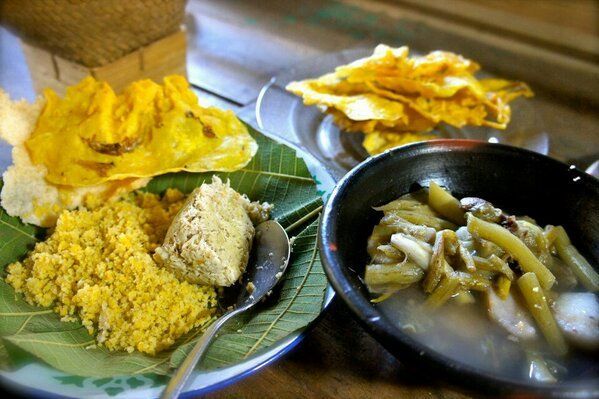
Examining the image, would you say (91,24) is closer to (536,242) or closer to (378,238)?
(378,238)

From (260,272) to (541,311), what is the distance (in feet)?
1.89

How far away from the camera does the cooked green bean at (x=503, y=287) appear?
0.96 meters

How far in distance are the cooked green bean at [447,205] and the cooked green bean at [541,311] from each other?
8.0 inches

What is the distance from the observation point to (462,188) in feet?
3.95

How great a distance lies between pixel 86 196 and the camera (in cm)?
131

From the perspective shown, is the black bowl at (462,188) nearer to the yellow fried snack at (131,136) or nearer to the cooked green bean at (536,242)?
the cooked green bean at (536,242)

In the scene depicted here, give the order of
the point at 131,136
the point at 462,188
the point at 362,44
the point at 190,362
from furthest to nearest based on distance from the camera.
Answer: the point at 362,44 → the point at 131,136 → the point at 462,188 → the point at 190,362

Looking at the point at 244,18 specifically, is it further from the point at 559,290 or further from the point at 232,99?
the point at 559,290

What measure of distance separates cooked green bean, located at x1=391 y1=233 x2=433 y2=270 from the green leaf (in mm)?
176

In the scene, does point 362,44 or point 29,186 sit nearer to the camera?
point 29,186

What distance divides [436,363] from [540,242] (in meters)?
0.44

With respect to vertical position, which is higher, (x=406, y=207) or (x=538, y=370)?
(x=406, y=207)

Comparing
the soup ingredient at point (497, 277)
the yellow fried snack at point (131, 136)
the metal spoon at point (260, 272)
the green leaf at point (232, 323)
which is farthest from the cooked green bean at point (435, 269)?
the yellow fried snack at point (131, 136)

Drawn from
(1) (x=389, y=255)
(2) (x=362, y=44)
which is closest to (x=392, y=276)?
(1) (x=389, y=255)
